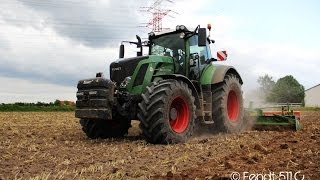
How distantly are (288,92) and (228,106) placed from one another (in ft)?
229

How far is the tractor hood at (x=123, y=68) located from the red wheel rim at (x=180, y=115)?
51.7 inches

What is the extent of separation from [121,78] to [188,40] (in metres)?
2.02

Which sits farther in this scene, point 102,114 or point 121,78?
point 121,78

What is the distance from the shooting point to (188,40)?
35.7 ft

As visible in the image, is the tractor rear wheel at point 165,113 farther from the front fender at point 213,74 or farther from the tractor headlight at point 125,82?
the front fender at point 213,74

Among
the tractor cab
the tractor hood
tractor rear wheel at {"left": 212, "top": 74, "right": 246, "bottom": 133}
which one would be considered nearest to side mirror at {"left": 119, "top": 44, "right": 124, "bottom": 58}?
the tractor cab

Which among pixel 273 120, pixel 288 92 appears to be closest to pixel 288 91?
pixel 288 92

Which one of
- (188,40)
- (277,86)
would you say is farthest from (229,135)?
(277,86)

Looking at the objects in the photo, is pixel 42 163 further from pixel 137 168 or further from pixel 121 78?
pixel 121 78

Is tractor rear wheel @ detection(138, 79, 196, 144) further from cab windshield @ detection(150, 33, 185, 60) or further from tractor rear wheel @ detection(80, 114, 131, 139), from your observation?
tractor rear wheel @ detection(80, 114, 131, 139)

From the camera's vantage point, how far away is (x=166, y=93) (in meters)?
8.95

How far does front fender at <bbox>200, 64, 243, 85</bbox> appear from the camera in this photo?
11.1m

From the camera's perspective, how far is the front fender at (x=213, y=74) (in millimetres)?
11070

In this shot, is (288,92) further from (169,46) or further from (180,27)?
(180,27)
